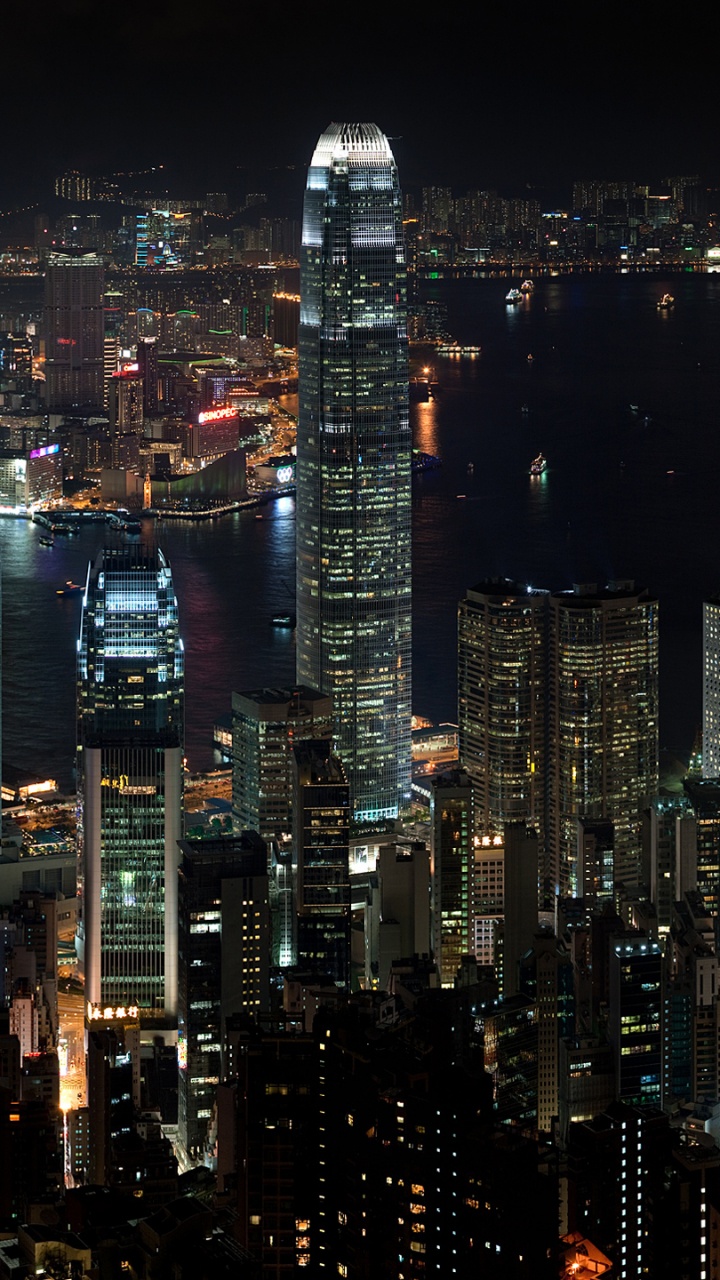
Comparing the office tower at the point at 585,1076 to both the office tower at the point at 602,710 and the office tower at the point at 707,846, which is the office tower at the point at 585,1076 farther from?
the office tower at the point at 602,710

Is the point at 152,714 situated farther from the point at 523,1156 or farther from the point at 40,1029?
the point at 523,1156

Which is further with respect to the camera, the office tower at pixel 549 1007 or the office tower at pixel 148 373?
the office tower at pixel 148 373

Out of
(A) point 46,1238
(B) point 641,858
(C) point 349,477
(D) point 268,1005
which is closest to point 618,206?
(C) point 349,477

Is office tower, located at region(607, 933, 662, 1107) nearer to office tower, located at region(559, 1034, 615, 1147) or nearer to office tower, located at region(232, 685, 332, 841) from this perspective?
office tower, located at region(559, 1034, 615, 1147)

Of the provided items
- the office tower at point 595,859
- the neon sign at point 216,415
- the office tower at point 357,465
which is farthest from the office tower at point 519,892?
the neon sign at point 216,415

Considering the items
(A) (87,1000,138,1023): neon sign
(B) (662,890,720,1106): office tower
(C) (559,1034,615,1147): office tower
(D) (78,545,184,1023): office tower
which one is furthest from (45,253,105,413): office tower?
(C) (559,1034,615,1147): office tower
